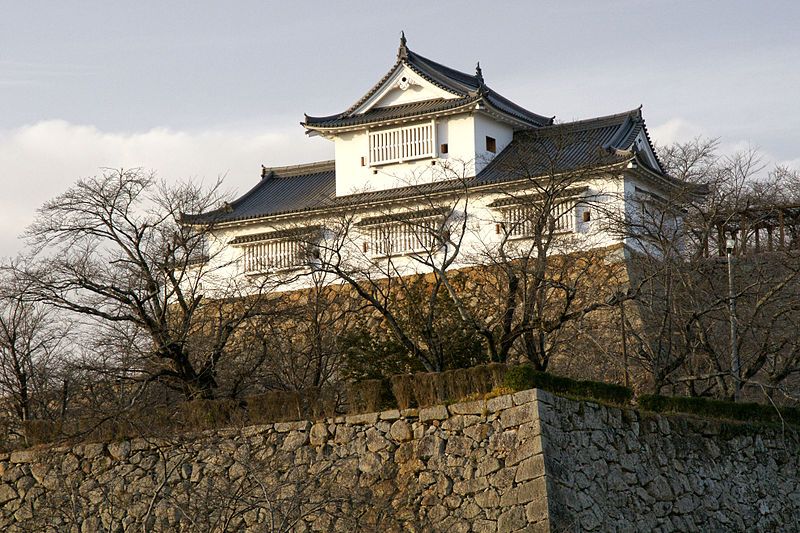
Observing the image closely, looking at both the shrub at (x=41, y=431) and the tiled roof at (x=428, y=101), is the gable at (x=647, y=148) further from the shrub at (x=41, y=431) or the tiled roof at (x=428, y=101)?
the shrub at (x=41, y=431)

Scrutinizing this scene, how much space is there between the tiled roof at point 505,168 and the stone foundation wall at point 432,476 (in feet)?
33.7

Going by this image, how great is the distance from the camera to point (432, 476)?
47.0 ft

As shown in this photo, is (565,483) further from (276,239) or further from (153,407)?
(276,239)

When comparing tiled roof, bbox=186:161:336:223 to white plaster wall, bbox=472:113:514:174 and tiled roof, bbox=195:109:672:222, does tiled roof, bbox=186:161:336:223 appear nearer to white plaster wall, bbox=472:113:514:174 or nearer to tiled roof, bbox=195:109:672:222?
tiled roof, bbox=195:109:672:222

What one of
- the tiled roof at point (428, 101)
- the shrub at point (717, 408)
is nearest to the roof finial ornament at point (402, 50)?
the tiled roof at point (428, 101)

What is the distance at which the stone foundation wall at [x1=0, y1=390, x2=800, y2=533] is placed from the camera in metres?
13.9

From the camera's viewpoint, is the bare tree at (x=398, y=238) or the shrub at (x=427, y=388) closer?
the shrub at (x=427, y=388)

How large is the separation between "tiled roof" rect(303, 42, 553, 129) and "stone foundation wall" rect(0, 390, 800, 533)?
44.1 feet

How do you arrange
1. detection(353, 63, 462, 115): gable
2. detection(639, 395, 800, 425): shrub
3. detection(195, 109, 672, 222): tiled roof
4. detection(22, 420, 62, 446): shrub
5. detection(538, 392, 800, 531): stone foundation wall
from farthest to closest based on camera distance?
detection(353, 63, 462, 115): gable, detection(195, 109, 672, 222): tiled roof, detection(22, 420, 62, 446): shrub, detection(639, 395, 800, 425): shrub, detection(538, 392, 800, 531): stone foundation wall

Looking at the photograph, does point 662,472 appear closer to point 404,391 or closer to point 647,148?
point 404,391

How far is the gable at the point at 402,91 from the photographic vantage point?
2978 cm

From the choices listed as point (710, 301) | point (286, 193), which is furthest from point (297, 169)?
point (710, 301)

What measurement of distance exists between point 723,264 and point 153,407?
39.0 ft

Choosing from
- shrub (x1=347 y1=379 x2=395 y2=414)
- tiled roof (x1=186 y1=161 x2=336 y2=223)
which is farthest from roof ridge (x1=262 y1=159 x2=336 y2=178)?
shrub (x1=347 y1=379 x2=395 y2=414)
